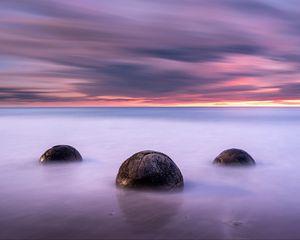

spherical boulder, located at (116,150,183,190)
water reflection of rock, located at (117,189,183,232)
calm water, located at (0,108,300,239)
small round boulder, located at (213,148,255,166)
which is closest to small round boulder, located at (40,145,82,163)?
calm water, located at (0,108,300,239)

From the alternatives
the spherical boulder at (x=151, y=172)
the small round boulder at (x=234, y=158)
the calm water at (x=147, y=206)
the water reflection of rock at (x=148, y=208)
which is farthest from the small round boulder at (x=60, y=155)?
the small round boulder at (x=234, y=158)

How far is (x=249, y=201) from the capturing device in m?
7.03

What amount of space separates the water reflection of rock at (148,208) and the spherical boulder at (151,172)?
20 cm

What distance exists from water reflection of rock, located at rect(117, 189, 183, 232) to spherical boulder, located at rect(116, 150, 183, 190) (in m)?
0.20

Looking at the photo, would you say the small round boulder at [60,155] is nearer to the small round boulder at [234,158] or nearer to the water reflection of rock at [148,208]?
the water reflection of rock at [148,208]

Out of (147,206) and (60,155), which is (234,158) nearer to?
(147,206)

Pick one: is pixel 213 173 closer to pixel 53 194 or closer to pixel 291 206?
pixel 291 206

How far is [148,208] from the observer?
636cm

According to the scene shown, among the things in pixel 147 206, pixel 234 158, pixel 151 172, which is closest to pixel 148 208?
pixel 147 206

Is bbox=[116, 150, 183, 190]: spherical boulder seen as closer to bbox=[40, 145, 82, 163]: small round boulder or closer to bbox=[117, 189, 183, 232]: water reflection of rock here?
bbox=[117, 189, 183, 232]: water reflection of rock

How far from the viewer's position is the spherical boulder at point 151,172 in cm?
710

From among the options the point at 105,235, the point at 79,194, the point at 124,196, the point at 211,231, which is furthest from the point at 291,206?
the point at 79,194

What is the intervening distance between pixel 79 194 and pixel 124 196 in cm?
114

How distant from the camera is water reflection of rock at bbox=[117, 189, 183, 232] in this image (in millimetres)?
5574
